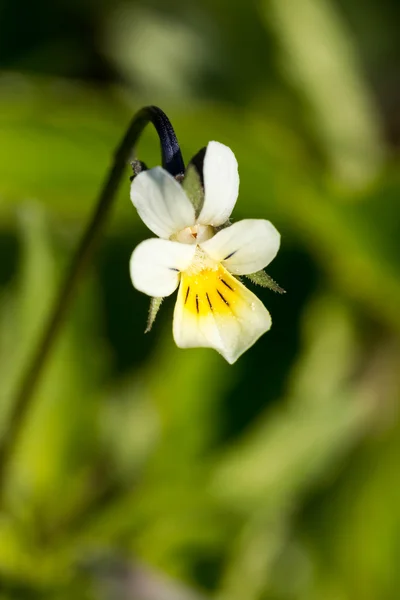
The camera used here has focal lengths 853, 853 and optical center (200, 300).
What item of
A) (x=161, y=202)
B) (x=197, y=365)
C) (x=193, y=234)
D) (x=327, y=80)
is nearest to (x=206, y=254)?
(x=193, y=234)

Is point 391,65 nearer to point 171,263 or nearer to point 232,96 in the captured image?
point 232,96

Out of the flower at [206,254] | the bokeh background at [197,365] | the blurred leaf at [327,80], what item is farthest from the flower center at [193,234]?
the blurred leaf at [327,80]

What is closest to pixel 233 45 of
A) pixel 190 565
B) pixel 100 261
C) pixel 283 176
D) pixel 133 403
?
pixel 283 176

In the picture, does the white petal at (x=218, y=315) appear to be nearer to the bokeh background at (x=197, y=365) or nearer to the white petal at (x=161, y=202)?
the white petal at (x=161, y=202)

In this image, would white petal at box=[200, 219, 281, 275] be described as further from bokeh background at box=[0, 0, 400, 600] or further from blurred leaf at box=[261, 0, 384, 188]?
blurred leaf at box=[261, 0, 384, 188]

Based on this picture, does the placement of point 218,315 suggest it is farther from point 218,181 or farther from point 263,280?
point 218,181
